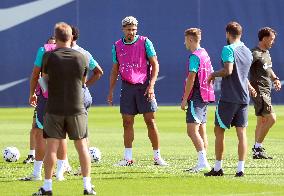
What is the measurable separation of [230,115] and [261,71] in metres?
3.79

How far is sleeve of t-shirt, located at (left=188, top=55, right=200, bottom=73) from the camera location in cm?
1311

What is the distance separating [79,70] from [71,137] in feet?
2.42

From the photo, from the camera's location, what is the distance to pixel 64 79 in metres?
10.2

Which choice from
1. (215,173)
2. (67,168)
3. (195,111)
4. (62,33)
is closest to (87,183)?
(62,33)

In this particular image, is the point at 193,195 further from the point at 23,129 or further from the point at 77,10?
the point at 77,10

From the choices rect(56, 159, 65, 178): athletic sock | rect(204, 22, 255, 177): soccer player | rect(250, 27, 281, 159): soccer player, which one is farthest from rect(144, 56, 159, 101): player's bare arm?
rect(56, 159, 65, 178): athletic sock

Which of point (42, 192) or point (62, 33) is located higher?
point (62, 33)

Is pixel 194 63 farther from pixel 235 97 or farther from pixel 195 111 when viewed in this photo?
pixel 235 97

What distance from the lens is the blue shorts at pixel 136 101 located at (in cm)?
1441

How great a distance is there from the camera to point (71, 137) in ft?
34.0

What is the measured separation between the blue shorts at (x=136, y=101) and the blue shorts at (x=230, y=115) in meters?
2.14

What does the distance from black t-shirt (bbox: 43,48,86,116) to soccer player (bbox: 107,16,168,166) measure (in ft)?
13.0

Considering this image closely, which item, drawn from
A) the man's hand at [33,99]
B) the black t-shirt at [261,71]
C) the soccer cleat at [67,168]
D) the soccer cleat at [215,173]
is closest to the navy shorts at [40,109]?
the man's hand at [33,99]

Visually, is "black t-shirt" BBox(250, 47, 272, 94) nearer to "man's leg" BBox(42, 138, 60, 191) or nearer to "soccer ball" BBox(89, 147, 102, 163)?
"soccer ball" BBox(89, 147, 102, 163)
